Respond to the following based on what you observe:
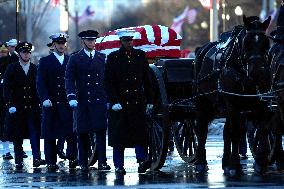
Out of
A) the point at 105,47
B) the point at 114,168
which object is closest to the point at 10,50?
the point at 105,47

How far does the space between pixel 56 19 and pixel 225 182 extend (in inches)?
3125

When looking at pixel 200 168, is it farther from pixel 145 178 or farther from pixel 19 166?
pixel 19 166

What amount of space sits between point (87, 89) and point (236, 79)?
2949mm

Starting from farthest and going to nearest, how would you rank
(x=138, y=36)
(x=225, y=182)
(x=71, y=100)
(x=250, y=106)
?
(x=138, y=36) < (x=71, y=100) < (x=250, y=106) < (x=225, y=182)

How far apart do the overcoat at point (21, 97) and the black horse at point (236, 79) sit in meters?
3.72

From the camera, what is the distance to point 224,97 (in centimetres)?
1823

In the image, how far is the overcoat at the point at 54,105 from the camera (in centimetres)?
2081

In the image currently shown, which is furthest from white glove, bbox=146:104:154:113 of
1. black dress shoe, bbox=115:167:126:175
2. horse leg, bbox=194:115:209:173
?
black dress shoe, bbox=115:167:126:175

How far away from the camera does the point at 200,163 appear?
19359 millimetres

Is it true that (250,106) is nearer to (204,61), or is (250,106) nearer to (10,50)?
(204,61)

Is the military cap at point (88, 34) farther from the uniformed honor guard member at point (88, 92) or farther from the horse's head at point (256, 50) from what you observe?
the horse's head at point (256, 50)

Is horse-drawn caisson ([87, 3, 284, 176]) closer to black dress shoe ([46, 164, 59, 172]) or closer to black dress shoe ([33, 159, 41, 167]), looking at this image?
black dress shoe ([46, 164, 59, 172])

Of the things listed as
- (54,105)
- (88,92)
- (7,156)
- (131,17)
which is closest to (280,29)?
(88,92)

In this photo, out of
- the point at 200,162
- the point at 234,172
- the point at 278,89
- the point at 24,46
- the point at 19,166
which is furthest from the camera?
the point at 24,46
